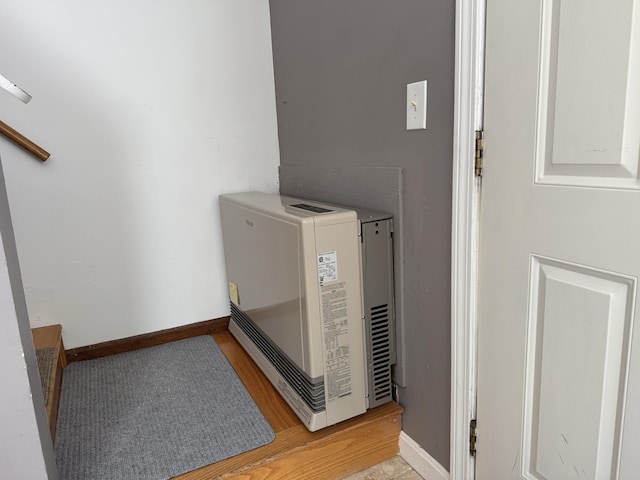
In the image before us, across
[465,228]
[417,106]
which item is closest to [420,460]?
[465,228]

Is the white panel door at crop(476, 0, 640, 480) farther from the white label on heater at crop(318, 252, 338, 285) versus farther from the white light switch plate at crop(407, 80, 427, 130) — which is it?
the white label on heater at crop(318, 252, 338, 285)

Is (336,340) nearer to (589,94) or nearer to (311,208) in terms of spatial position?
(311,208)

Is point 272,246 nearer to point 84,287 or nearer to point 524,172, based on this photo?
point 524,172

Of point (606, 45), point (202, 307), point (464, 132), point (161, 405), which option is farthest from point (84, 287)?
point (606, 45)

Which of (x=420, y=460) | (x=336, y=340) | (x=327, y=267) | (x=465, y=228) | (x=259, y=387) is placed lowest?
(x=420, y=460)

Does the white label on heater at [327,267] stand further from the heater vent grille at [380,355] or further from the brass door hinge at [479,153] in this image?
the brass door hinge at [479,153]

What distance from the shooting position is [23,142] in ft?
4.91

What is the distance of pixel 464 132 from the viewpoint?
1.00m

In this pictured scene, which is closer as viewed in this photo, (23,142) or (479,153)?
(479,153)

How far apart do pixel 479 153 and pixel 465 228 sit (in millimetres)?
176

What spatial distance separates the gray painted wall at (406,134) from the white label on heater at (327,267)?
0.21 metres

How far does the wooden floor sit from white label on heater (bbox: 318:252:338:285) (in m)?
0.45

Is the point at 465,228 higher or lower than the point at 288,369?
higher

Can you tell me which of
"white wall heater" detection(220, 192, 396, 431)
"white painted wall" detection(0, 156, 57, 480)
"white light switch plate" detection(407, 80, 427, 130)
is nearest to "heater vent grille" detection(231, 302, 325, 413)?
"white wall heater" detection(220, 192, 396, 431)
